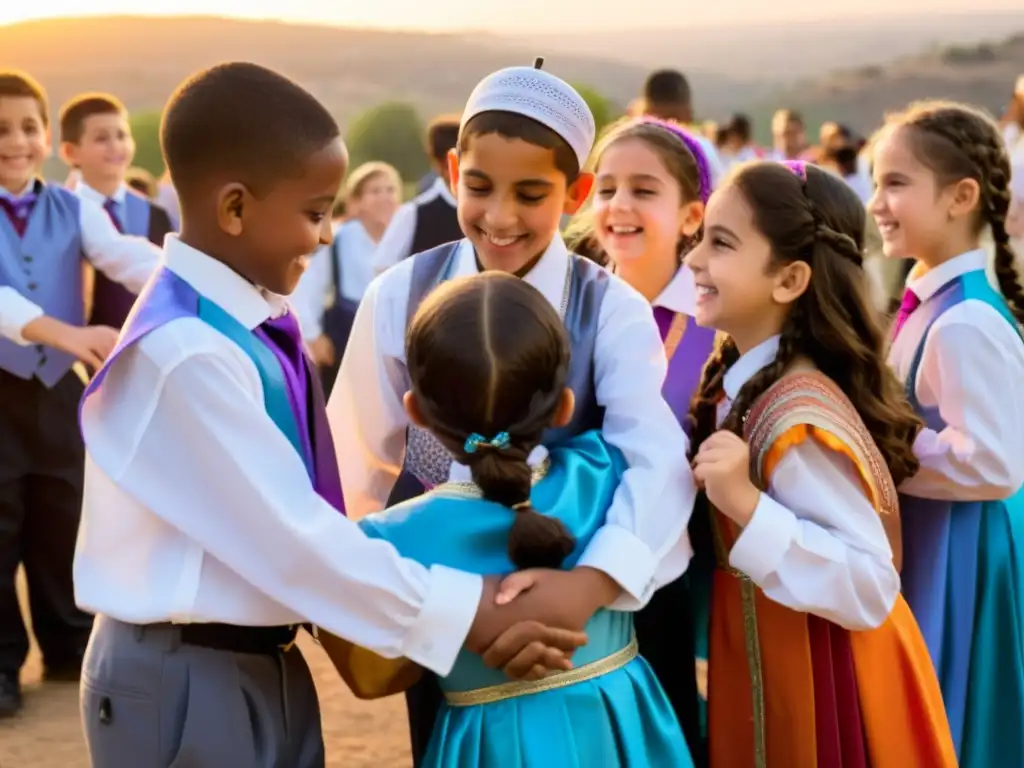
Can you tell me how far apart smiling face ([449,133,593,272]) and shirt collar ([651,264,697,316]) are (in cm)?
62

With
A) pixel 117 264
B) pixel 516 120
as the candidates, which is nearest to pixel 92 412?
pixel 516 120

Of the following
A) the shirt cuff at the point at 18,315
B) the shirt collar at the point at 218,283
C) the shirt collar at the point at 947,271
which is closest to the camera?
the shirt collar at the point at 218,283

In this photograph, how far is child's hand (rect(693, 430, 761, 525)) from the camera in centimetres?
177

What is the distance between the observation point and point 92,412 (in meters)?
1.59

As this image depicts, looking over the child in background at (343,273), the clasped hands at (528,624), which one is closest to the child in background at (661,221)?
the clasped hands at (528,624)

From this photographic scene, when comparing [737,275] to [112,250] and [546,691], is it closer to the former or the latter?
[546,691]

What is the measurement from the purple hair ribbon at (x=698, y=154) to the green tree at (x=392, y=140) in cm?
1499

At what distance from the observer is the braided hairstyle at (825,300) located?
1.98 m

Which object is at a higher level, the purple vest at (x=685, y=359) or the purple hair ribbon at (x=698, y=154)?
the purple hair ribbon at (x=698, y=154)

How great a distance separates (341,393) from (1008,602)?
1414 mm

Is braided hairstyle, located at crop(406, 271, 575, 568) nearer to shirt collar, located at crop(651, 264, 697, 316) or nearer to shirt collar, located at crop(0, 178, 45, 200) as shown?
shirt collar, located at crop(651, 264, 697, 316)

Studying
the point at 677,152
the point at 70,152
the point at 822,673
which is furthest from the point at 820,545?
the point at 70,152

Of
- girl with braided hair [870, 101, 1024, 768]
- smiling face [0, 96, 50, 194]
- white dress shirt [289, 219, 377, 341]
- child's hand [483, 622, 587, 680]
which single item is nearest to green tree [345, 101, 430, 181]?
white dress shirt [289, 219, 377, 341]

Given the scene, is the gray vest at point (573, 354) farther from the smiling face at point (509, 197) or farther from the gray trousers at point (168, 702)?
the gray trousers at point (168, 702)
